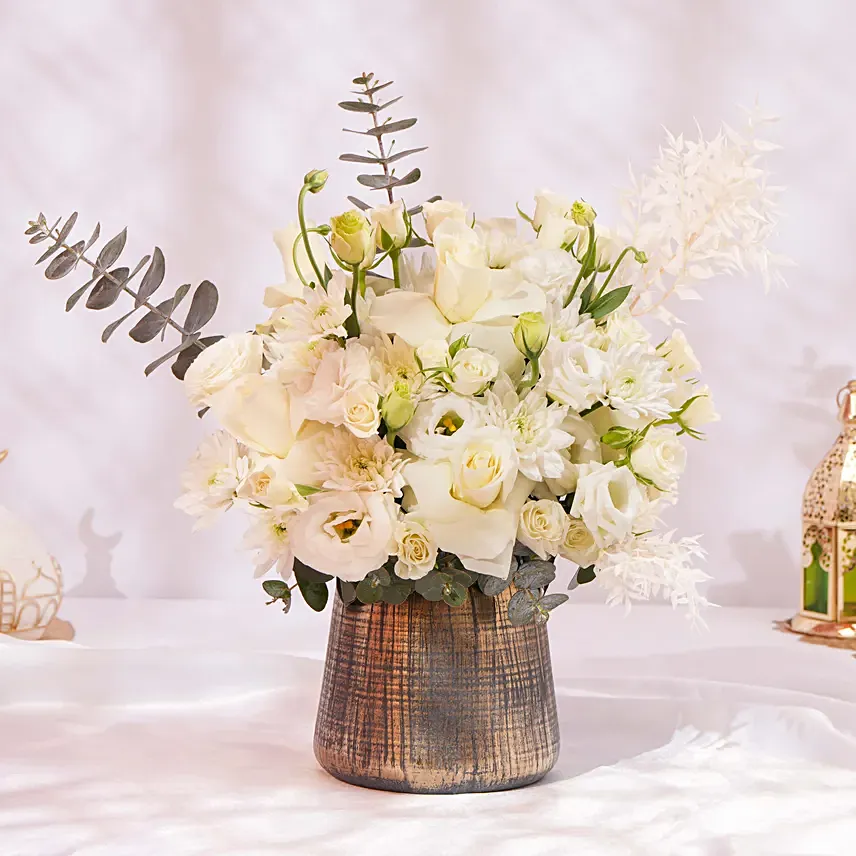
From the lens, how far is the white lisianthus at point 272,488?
74cm

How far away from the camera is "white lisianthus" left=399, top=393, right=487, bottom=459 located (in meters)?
0.74

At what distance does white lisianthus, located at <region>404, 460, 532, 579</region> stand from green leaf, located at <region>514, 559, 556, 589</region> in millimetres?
46

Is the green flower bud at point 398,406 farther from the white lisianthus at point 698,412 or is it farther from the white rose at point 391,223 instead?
the white lisianthus at point 698,412

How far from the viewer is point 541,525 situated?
76 centimetres

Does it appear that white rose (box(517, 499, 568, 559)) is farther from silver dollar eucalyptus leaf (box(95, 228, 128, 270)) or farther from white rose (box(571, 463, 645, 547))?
silver dollar eucalyptus leaf (box(95, 228, 128, 270))

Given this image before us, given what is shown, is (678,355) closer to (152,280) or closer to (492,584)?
(492,584)

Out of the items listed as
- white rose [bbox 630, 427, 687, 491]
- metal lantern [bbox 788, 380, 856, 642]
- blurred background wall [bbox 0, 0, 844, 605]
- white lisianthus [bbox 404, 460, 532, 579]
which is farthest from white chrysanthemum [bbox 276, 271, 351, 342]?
blurred background wall [bbox 0, 0, 844, 605]

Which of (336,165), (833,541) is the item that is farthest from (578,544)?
(336,165)

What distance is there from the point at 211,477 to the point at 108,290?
17 centimetres

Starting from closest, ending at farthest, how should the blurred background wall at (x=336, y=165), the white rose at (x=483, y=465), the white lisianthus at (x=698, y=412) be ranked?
1. the white rose at (x=483, y=465)
2. the white lisianthus at (x=698, y=412)
3. the blurred background wall at (x=336, y=165)

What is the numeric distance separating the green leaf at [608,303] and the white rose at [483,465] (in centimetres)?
13

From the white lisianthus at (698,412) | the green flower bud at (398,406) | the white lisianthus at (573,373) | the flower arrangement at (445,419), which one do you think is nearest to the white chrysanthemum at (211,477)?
the flower arrangement at (445,419)

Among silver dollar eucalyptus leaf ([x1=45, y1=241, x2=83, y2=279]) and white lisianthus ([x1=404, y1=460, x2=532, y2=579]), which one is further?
silver dollar eucalyptus leaf ([x1=45, y1=241, x2=83, y2=279])

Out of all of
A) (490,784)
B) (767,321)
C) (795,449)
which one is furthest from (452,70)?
(490,784)
